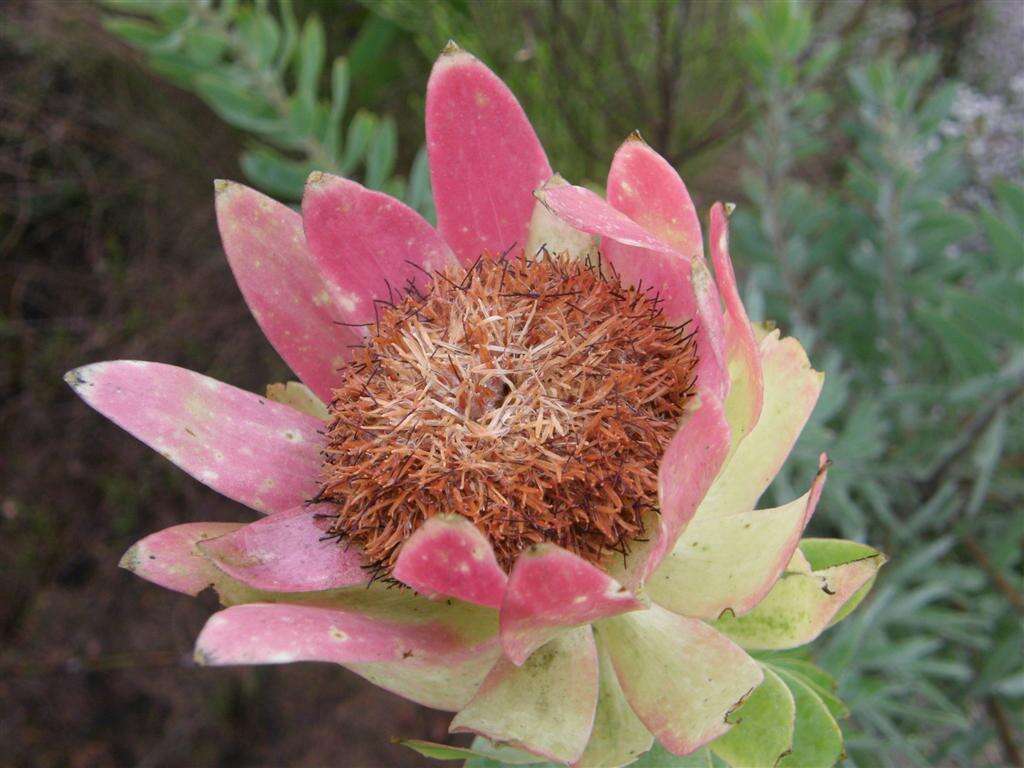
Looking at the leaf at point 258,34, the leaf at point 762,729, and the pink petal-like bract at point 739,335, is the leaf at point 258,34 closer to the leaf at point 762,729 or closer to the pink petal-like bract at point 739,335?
the pink petal-like bract at point 739,335

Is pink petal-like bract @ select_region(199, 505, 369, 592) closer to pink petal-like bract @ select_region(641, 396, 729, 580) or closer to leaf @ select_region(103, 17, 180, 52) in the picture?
pink petal-like bract @ select_region(641, 396, 729, 580)

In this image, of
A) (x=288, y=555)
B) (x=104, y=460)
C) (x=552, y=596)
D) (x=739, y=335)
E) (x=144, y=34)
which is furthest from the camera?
(x=104, y=460)

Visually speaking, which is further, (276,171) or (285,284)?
(276,171)

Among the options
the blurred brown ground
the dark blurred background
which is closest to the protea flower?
the dark blurred background

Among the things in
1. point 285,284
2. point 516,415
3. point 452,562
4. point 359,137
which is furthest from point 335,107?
point 452,562

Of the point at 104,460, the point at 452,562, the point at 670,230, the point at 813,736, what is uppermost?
the point at 670,230

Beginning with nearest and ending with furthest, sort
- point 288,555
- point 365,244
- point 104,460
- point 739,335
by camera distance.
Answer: point 739,335
point 288,555
point 365,244
point 104,460

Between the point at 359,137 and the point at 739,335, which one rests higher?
the point at 739,335

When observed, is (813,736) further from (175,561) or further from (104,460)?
(104,460)

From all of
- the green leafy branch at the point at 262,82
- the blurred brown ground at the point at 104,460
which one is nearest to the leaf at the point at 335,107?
the green leafy branch at the point at 262,82
